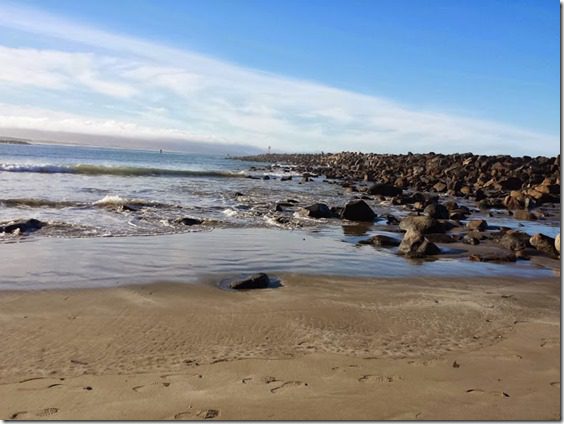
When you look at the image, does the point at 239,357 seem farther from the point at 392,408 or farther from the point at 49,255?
the point at 49,255

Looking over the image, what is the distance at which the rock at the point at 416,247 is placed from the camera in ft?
31.5

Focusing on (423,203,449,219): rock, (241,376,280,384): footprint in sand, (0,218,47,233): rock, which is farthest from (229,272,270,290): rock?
(423,203,449,219): rock

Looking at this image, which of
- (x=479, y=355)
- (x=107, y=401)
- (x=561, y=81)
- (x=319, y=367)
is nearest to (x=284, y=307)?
(x=319, y=367)

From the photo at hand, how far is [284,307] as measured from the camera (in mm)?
5883

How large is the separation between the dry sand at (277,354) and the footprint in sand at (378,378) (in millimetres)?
12

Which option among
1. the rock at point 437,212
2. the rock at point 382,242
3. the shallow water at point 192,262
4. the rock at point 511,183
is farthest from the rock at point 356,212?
the rock at point 511,183

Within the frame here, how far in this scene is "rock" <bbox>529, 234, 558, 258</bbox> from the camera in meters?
10.4

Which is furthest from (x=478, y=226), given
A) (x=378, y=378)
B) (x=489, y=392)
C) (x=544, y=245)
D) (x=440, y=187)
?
(x=440, y=187)

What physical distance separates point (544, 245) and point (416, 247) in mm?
3172

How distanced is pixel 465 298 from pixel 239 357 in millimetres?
3710

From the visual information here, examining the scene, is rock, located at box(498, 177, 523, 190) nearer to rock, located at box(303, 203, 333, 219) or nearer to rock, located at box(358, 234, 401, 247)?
rock, located at box(303, 203, 333, 219)

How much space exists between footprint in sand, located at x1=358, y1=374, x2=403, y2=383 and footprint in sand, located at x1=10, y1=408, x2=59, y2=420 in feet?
7.53

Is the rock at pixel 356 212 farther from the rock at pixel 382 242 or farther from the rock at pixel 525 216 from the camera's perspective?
the rock at pixel 525 216

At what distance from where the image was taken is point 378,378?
159 inches
